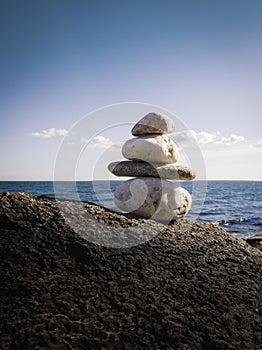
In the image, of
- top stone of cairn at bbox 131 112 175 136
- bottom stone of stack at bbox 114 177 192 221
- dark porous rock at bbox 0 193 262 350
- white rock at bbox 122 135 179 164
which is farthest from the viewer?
top stone of cairn at bbox 131 112 175 136

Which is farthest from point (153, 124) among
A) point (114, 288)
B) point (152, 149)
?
point (114, 288)

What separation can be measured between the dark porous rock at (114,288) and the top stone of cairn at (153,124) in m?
1.83

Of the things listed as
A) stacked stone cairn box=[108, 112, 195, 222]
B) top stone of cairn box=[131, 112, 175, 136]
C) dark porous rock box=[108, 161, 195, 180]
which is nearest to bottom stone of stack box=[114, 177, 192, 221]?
stacked stone cairn box=[108, 112, 195, 222]

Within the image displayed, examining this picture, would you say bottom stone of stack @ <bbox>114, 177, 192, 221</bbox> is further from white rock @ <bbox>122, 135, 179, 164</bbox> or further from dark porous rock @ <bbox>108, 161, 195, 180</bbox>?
white rock @ <bbox>122, 135, 179, 164</bbox>

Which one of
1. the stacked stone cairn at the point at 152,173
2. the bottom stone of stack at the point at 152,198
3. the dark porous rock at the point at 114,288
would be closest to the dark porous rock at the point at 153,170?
the stacked stone cairn at the point at 152,173

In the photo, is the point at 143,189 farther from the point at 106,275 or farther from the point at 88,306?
the point at 88,306

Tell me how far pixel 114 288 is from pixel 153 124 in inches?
128

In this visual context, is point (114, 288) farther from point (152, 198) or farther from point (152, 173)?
point (152, 173)

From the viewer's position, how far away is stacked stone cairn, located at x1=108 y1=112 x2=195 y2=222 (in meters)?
5.05

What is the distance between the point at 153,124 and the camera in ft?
17.5

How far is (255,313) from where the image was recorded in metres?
3.05

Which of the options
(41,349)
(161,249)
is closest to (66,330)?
(41,349)

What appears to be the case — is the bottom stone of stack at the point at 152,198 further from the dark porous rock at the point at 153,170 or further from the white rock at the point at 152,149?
the white rock at the point at 152,149

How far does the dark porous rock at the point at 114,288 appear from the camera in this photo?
2.39 meters
